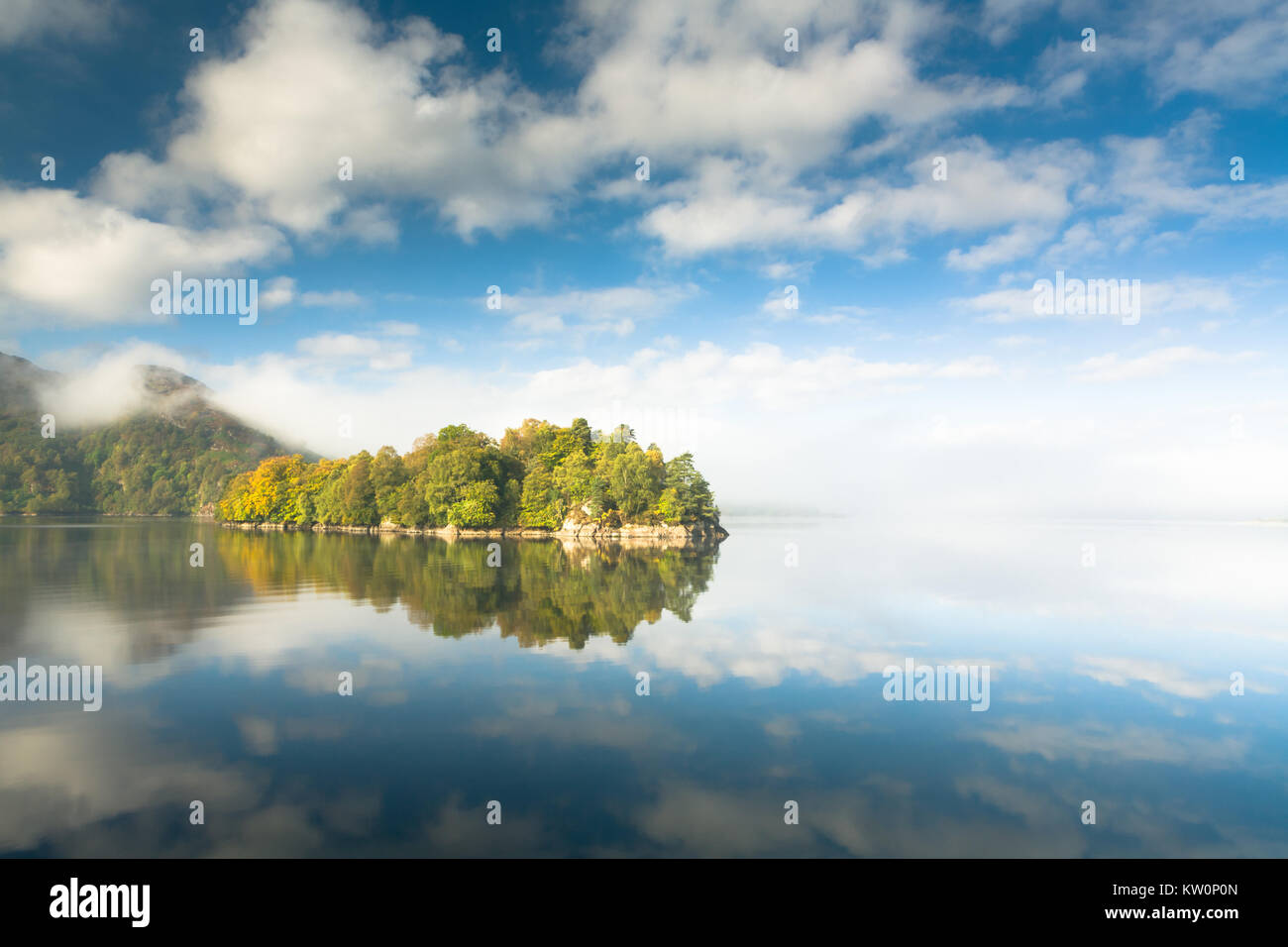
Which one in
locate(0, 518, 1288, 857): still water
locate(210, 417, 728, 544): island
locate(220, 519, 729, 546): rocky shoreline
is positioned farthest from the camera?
locate(210, 417, 728, 544): island

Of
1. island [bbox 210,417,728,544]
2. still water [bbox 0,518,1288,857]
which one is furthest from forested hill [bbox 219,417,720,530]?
still water [bbox 0,518,1288,857]

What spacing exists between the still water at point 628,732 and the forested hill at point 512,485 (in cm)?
6713

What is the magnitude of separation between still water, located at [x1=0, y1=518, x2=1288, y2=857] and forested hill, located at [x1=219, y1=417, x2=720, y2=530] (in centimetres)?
6713

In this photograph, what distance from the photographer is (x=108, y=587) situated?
28.5m

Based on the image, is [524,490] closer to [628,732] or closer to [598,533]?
[598,533]

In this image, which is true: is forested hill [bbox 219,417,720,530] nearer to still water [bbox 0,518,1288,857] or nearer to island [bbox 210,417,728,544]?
island [bbox 210,417,728,544]

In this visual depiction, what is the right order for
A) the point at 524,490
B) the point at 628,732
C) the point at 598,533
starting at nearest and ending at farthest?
1. the point at 628,732
2. the point at 598,533
3. the point at 524,490

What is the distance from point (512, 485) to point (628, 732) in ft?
305

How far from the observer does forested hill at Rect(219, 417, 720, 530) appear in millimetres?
94250

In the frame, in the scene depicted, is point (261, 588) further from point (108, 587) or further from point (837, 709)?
point (837, 709)

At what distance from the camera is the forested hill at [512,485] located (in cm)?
9425

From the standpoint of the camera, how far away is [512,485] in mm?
102062

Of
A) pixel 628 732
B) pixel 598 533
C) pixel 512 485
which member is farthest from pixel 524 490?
pixel 628 732
